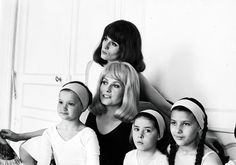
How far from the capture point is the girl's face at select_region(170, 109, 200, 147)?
150cm

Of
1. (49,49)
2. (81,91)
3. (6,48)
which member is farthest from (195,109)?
(6,48)

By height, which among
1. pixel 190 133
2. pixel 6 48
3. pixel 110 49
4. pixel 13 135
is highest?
pixel 110 49

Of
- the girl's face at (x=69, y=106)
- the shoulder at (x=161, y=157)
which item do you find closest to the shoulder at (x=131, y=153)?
the shoulder at (x=161, y=157)

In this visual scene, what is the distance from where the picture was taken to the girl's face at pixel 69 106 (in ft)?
5.88

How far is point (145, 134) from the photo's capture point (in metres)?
1.61

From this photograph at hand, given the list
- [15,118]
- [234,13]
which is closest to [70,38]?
[15,118]

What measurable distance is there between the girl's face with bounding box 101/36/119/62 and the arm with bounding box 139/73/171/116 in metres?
0.20

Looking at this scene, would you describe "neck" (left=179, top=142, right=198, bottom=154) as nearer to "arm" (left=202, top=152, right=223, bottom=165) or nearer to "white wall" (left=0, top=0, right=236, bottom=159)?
"arm" (left=202, top=152, right=223, bottom=165)

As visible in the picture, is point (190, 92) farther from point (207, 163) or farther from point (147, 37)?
point (207, 163)

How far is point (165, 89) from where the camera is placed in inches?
93.4

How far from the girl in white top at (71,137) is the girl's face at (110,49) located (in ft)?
1.09

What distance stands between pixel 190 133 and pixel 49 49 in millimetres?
2338

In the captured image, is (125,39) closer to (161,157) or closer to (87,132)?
(87,132)

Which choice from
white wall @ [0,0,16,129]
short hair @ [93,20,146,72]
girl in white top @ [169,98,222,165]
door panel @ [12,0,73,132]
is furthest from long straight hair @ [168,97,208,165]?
white wall @ [0,0,16,129]
